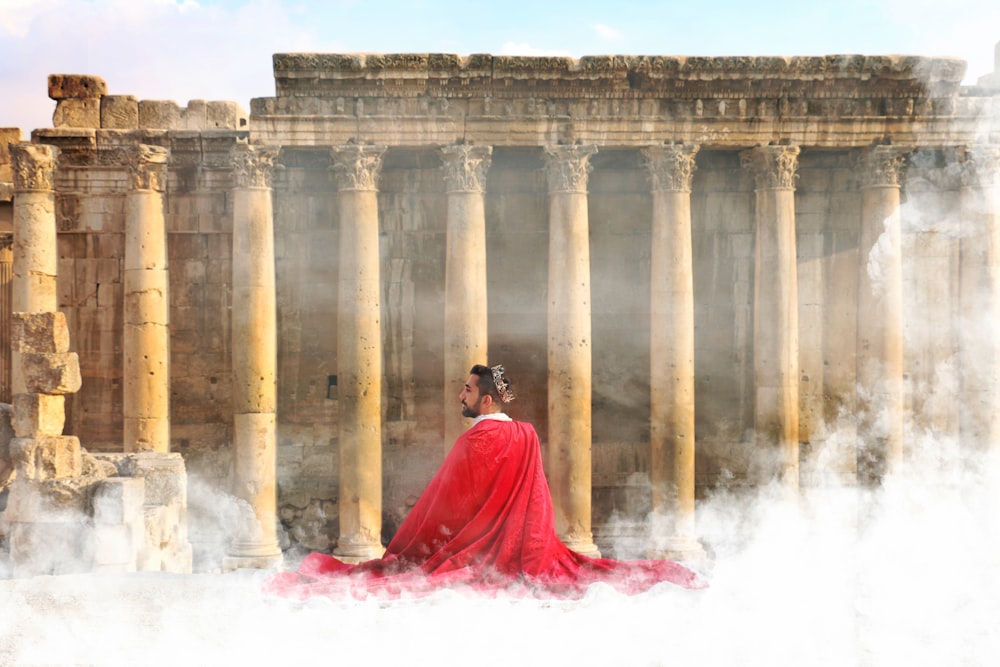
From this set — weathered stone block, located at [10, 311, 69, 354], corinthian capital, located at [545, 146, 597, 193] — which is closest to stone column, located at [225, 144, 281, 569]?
corinthian capital, located at [545, 146, 597, 193]

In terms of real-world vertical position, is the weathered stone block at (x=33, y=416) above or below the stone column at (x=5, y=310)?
below

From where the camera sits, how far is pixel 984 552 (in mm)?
16203

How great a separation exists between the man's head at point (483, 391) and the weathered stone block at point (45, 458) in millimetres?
5887

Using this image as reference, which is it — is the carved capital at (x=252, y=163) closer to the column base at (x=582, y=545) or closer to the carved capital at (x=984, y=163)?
the column base at (x=582, y=545)

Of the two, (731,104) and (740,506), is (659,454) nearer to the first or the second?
(740,506)

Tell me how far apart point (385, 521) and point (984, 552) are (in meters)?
11.0

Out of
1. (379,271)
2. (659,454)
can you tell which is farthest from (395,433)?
(659,454)

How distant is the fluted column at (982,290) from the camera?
74.0 feet

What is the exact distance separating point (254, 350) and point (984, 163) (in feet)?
44.1

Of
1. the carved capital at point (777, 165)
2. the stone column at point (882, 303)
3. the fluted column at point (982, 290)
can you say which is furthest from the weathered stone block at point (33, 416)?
the fluted column at point (982, 290)

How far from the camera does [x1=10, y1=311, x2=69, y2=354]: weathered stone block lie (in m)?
15.6

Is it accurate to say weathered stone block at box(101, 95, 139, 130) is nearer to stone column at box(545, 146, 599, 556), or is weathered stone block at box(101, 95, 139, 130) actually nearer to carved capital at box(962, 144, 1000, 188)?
stone column at box(545, 146, 599, 556)

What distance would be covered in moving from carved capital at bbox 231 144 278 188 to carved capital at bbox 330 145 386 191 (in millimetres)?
1110

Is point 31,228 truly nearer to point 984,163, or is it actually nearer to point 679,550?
point 679,550
